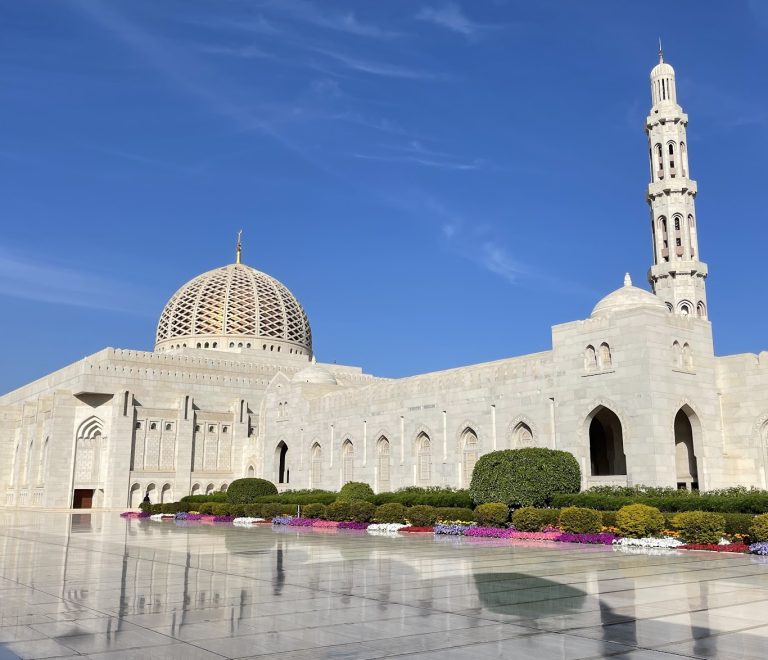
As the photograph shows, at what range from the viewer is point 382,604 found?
8.98 metres

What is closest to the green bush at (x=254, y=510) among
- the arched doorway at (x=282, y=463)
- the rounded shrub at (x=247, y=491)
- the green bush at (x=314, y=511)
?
the green bush at (x=314, y=511)

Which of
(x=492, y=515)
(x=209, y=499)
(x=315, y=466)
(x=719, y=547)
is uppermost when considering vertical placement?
(x=315, y=466)

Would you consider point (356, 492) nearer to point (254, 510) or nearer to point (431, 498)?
point (254, 510)

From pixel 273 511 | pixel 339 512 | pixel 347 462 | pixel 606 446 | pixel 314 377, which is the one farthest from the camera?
pixel 314 377

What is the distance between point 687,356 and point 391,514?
1169 cm

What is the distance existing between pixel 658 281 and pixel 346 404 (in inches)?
626

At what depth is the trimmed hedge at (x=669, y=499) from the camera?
1866 centimetres

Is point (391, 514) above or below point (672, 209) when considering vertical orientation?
below

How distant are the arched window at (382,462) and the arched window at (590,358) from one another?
481 inches

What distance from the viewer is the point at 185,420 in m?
44.3

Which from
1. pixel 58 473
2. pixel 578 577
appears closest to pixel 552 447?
pixel 578 577

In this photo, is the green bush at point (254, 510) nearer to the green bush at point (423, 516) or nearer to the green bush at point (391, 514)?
the green bush at point (391, 514)

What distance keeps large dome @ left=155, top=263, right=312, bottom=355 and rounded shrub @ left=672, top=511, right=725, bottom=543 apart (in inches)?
1533

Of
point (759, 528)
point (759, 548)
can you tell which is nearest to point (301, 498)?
point (759, 528)
